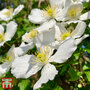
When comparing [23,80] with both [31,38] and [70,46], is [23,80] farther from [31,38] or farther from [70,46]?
[70,46]

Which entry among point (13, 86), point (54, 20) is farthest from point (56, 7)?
point (13, 86)

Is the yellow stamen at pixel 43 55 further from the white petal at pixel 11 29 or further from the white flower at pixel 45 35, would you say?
the white petal at pixel 11 29

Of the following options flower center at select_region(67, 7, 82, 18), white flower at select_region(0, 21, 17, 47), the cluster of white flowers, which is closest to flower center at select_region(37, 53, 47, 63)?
the cluster of white flowers

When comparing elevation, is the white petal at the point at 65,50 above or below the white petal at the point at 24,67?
above

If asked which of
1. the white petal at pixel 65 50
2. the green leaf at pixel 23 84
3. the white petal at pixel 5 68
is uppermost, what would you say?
the white petal at pixel 65 50

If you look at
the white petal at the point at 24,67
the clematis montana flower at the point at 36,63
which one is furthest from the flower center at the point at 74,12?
the white petal at the point at 24,67

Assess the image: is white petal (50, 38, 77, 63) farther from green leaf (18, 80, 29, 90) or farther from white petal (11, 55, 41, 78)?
green leaf (18, 80, 29, 90)
